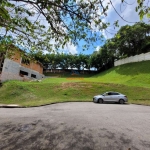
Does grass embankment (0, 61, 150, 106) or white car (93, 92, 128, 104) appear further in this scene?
grass embankment (0, 61, 150, 106)

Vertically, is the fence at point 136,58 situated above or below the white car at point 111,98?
above

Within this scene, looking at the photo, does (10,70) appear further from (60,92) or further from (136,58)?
(136,58)

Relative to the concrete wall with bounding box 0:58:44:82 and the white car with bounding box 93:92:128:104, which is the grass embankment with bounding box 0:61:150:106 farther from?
the concrete wall with bounding box 0:58:44:82

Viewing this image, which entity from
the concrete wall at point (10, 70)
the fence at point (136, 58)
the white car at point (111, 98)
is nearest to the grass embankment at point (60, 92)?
the white car at point (111, 98)

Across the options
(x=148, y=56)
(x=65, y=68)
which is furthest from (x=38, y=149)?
(x=65, y=68)

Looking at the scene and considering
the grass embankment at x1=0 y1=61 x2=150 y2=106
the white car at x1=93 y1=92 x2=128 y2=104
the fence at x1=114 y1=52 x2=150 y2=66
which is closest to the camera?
the white car at x1=93 y1=92 x2=128 y2=104

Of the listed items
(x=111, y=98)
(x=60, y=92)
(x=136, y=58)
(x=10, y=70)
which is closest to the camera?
(x=111, y=98)

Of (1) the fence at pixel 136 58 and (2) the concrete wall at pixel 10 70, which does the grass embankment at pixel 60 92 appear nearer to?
(2) the concrete wall at pixel 10 70

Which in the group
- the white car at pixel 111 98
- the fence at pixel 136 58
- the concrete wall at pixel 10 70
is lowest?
the white car at pixel 111 98

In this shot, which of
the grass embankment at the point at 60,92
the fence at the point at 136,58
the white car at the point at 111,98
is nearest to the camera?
the white car at the point at 111,98

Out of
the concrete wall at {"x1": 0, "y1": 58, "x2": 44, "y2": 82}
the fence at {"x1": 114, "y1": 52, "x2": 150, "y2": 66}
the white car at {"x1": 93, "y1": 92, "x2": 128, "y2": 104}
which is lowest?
the white car at {"x1": 93, "y1": 92, "x2": 128, "y2": 104}

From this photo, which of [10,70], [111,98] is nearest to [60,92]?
[111,98]

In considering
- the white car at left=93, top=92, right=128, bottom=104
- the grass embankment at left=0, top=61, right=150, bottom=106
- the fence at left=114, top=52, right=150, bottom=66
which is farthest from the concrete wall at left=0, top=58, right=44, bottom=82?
the fence at left=114, top=52, right=150, bottom=66

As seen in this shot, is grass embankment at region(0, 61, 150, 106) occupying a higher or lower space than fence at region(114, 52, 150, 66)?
lower
